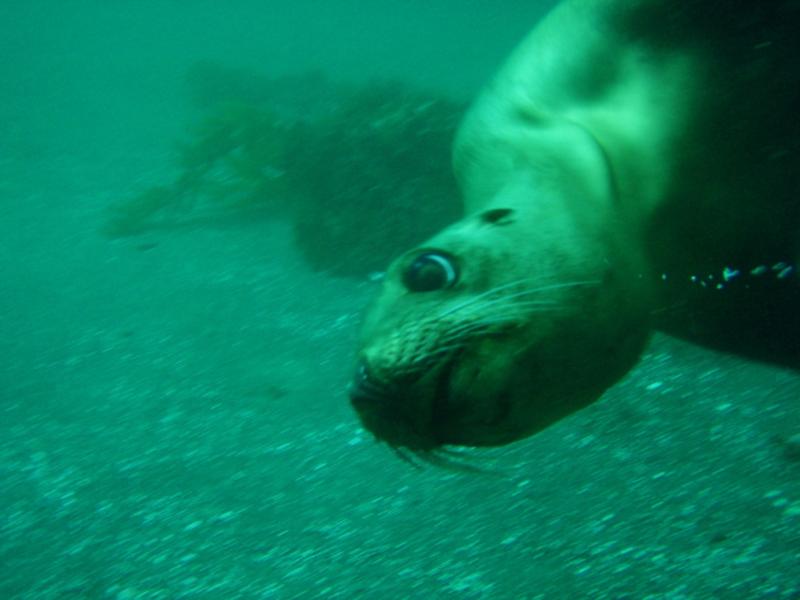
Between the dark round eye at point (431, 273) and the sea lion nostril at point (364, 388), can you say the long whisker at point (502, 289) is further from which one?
the sea lion nostril at point (364, 388)

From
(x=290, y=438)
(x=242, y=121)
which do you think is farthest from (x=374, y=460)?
(x=242, y=121)

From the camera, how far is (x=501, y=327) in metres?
1.43

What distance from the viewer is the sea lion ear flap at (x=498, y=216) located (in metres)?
1.69

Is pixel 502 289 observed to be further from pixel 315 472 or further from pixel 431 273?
pixel 315 472

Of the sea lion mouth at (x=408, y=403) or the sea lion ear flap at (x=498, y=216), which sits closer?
the sea lion mouth at (x=408, y=403)

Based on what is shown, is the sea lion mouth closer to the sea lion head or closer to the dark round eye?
the sea lion head

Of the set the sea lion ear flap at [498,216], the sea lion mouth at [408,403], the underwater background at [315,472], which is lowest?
the underwater background at [315,472]

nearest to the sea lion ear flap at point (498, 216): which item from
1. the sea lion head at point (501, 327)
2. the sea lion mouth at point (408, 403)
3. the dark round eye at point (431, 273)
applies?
the sea lion head at point (501, 327)

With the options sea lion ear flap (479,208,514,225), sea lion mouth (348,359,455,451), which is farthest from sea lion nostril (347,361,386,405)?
sea lion ear flap (479,208,514,225)

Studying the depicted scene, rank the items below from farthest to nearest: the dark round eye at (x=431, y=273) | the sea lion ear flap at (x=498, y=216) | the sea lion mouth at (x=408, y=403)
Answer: the sea lion ear flap at (x=498, y=216), the dark round eye at (x=431, y=273), the sea lion mouth at (x=408, y=403)

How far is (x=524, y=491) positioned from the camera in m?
3.37

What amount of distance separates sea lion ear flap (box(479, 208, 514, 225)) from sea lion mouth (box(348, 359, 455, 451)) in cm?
45

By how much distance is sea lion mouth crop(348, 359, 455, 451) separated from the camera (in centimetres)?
138

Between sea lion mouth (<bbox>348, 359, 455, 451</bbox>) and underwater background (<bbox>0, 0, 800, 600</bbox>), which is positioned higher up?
sea lion mouth (<bbox>348, 359, 455, 451</bbox>)
